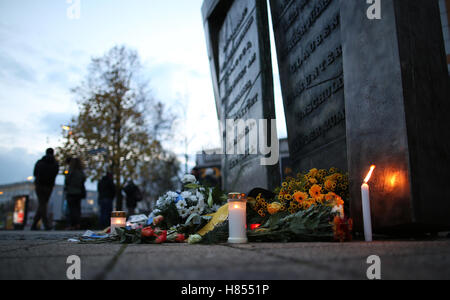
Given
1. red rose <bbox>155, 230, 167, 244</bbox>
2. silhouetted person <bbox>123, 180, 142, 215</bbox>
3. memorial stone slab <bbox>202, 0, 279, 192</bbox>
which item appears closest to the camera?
red rose <bbox>155, 230, 167, 244</bbox>

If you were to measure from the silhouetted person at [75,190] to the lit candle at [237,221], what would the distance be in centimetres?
779

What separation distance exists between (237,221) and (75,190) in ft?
25.8

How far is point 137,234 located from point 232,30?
472cm

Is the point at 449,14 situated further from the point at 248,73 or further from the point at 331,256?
the point at 331,256

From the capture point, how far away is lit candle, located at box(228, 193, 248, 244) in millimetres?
2868

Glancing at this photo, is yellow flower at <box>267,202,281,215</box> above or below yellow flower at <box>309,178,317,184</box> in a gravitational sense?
below

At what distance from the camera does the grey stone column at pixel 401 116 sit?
2.74 m

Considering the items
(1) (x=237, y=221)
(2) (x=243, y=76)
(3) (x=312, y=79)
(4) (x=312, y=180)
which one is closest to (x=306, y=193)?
(4) (x=312, y=180)

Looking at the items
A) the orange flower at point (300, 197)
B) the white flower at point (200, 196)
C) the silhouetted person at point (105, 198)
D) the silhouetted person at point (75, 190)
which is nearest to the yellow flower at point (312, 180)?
the orange flower at point (300, 197)

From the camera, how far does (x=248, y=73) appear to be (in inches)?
229

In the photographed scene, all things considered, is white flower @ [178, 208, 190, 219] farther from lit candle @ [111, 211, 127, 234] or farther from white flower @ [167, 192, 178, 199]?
lit candle @ [111, 211, 127, 234]

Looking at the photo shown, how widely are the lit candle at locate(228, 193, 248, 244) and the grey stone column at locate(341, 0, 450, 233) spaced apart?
1.01m

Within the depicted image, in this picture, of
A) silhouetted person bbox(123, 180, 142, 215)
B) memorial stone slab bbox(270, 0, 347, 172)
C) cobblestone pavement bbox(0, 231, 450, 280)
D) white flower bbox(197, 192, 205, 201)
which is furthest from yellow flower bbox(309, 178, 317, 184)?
silhouetted person bbox(123, 180, 142, 215)

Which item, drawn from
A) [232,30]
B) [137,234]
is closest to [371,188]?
[137,234]
